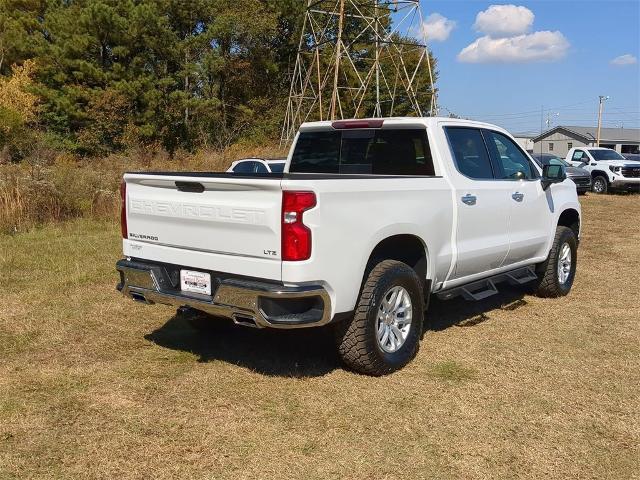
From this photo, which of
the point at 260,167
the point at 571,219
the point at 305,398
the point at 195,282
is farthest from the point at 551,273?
the point at 260,167

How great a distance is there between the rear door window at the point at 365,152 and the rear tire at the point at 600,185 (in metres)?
21.8

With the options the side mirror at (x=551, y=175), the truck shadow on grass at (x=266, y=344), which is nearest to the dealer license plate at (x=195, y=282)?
the truck shadow on grass at (x=266, y=344)

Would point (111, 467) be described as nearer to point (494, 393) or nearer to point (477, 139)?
point (494, 393)

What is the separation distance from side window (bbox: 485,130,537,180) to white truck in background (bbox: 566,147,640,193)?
65.9ft

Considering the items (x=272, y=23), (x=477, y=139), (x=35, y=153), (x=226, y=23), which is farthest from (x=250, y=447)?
(x=272, y=23)

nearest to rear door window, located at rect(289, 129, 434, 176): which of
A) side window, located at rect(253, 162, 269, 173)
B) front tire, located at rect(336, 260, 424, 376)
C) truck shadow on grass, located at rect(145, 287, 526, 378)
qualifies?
front tire, located at rect(336, 260, 424, 376)

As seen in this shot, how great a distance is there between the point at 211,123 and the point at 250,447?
35.5 metres

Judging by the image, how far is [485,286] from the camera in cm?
589

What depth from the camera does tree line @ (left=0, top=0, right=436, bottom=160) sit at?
101ft

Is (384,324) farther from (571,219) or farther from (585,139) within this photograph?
(585,139)

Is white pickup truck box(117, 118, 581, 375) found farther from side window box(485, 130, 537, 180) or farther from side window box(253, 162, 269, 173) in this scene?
side window box(253, 162, 269, 173)

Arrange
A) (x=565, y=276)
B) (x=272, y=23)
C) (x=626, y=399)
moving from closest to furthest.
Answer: (x=626, y=399), (x=565, y=276), (x=272, y=23)

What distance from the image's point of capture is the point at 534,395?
438 centimetres

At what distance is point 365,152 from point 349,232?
1800mm
